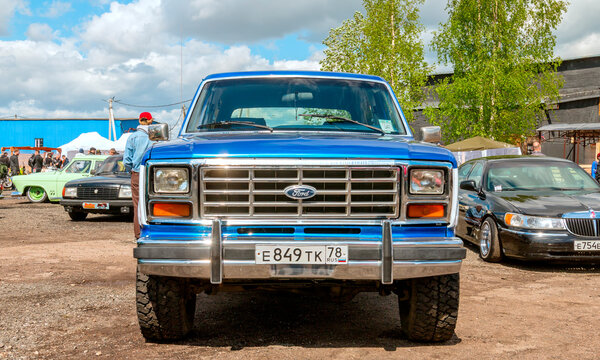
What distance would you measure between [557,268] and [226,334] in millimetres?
4990

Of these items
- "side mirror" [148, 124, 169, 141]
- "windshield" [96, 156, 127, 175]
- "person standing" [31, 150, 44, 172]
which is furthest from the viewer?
"person standing" [31, 150, 44, 172]

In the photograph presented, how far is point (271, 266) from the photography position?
349 centimetres

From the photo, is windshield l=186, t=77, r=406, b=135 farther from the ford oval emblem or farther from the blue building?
the blue building

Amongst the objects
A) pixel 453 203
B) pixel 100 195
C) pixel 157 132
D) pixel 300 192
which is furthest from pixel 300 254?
pixel 100 195

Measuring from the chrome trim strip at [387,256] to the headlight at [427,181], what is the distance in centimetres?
32

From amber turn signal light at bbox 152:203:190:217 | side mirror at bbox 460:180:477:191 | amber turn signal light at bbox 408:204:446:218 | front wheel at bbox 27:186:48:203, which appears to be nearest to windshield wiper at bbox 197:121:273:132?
amber turn signal light at bbox 152:203:190:217

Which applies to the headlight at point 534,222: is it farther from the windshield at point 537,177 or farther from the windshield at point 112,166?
the windshield at point 112,166

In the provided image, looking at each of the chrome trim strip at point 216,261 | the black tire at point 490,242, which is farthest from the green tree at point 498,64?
the chrome trim strip at point 216,261

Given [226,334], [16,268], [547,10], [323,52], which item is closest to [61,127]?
[323,52]

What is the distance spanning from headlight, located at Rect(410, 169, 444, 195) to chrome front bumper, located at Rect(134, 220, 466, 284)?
31cm

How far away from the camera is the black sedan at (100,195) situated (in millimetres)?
12367

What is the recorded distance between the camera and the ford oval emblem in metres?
3.59

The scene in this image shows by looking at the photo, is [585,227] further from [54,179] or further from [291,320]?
[54,179]

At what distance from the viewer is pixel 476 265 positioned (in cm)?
767
